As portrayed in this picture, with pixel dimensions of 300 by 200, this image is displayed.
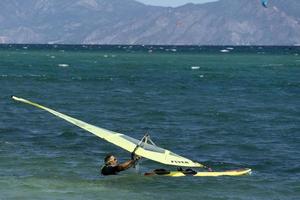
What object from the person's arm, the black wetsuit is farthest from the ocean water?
the person's arm

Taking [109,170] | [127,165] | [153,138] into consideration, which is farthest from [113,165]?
[153,138]

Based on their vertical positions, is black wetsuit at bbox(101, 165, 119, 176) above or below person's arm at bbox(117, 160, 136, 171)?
below

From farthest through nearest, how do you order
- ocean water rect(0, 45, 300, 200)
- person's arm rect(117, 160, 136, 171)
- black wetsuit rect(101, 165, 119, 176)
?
black wetsuit rect(101, 165, 119, 176)
person's arm rect(117, 160, 136, 171)
ocean water rect(0, 45, 300, 200)

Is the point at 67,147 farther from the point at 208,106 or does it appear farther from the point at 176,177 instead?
the point at 208,106

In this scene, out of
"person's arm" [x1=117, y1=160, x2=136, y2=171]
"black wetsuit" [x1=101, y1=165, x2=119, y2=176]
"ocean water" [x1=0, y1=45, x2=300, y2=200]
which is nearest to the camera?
"ocean water" [x1=0, y1=45, x2=300, y2=200]

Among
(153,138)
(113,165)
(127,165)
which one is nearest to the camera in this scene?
(127,165)

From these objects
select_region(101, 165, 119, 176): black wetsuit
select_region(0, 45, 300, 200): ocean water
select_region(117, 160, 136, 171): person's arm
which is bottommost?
select_region(0, 45, 300, 200): ocean water

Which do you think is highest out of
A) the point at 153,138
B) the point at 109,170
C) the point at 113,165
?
the point at 113,165

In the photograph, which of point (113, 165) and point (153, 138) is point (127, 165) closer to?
point (113, 165)

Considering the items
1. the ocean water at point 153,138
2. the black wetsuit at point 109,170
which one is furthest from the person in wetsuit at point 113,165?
the ocean water at point 153,138

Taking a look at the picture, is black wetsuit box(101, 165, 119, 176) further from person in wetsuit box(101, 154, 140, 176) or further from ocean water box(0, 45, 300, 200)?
ocean water box(0, 45, 300, 200)

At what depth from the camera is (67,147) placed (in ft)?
143

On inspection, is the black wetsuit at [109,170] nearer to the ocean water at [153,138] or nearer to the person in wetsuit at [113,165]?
the person in wetsuit at [113,165]

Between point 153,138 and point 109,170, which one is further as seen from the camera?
point 153,138
